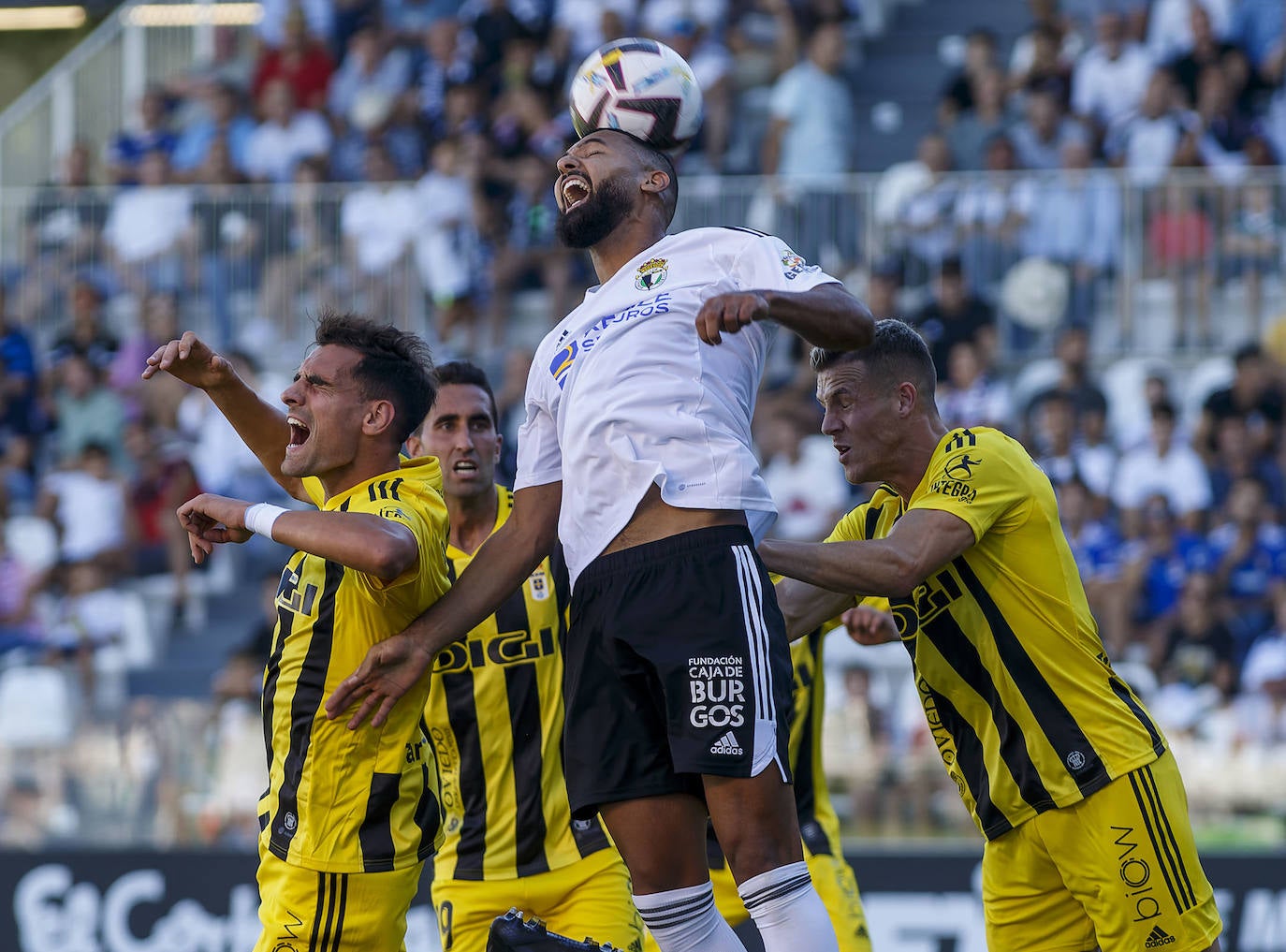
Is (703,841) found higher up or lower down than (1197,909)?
higher up

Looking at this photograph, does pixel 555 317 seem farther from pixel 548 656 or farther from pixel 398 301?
pixel 548 656

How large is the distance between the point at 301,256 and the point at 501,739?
9.91 metres

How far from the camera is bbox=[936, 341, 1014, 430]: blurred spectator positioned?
12961 mm

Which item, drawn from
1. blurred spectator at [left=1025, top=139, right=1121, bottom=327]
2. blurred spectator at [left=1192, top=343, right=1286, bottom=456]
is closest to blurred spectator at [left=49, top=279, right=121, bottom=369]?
blurred spectator at [left=1025, top=139, right=1121, bottom=327]

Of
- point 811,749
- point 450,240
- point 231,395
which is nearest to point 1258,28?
point 450,240

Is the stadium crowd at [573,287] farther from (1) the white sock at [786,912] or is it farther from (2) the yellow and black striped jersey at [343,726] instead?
(1) the white sock at [786,912]

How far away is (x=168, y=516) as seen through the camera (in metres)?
14.3

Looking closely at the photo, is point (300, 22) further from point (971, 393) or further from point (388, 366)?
point (388, 366)

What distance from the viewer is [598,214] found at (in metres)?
5.05

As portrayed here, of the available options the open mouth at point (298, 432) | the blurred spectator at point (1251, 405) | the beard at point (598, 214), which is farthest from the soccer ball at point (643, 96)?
the blurred spectator at point (1251, 405)

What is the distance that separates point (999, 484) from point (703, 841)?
1.44m

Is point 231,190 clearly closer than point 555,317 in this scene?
No

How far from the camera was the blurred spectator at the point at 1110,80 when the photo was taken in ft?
47.8

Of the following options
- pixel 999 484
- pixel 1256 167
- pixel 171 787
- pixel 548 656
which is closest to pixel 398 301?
pixel 171 787
